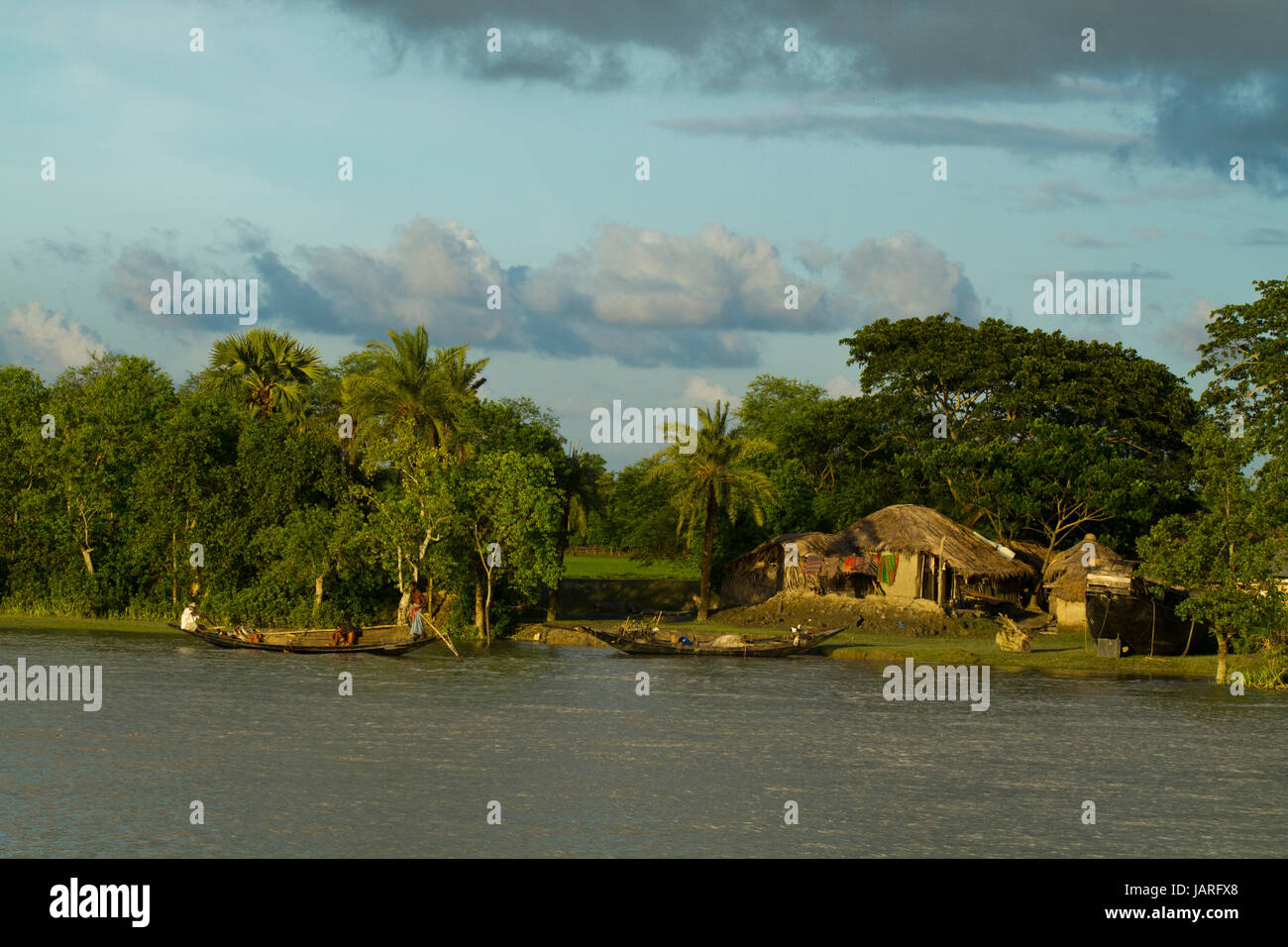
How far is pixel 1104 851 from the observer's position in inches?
771

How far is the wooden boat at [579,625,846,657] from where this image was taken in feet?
143

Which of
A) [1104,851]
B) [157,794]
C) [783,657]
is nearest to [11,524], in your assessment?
[783,657]

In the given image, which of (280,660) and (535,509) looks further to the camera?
(535,509)

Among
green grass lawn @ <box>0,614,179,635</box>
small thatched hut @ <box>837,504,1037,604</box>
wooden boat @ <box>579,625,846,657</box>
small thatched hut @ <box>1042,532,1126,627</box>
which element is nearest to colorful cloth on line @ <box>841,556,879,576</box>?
small thatched hut @ <box>837,504,1037,604</box>

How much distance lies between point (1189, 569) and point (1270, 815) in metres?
14.7

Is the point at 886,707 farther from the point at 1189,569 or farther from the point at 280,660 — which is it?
the point at 280,660

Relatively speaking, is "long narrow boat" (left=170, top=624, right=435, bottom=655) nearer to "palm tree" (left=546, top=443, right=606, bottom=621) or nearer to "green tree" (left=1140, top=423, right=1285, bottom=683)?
"palm tree" (left=546, top=443, right=606, bottom=621)

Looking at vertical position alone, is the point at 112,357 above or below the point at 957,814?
above

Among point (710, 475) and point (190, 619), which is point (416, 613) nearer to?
point (190, 619)

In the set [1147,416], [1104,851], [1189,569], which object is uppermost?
[1147,416]

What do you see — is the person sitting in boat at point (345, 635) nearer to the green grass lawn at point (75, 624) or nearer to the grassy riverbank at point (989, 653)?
the green grass lawn at point (75, 624)

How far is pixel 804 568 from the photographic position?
55.5 metres

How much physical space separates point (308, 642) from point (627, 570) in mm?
50008

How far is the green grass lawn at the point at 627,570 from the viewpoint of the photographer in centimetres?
7444
